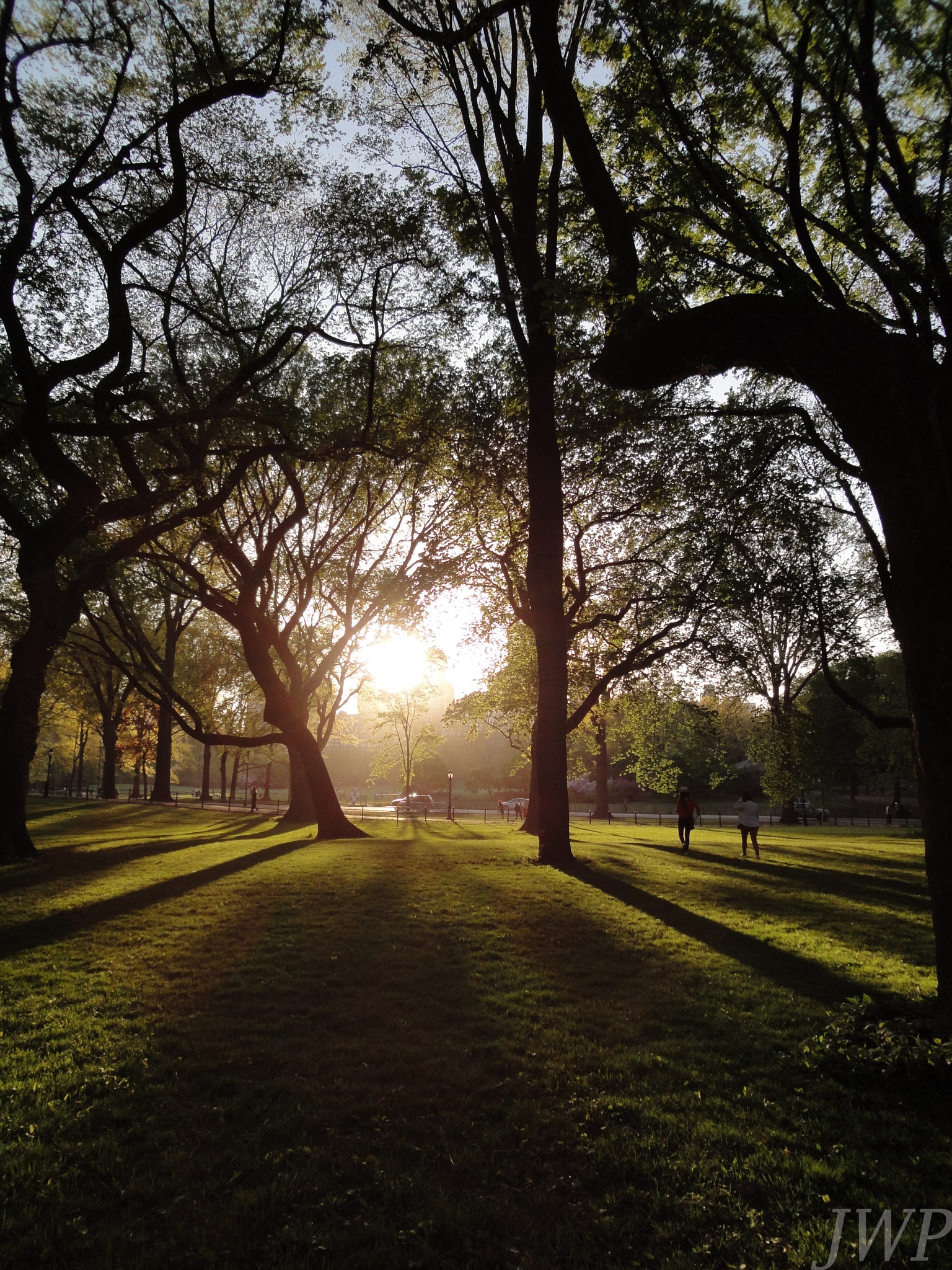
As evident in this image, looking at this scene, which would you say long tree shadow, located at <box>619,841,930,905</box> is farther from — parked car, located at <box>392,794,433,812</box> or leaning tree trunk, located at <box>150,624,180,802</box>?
parked car, located at <box>392,794,433,812</box>

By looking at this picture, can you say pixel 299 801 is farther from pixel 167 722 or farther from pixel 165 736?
pixel 165 736

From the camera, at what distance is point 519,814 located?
46.1m

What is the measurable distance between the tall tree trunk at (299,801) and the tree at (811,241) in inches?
957

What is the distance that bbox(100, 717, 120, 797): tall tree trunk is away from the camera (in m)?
40.2

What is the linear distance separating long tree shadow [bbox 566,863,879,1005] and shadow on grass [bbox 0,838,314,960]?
7.02 m

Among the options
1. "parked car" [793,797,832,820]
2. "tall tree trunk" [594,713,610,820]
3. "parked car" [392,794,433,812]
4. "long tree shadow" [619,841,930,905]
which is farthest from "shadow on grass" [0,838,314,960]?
"parked car" [793,797,832,820]

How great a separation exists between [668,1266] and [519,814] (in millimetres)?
44394

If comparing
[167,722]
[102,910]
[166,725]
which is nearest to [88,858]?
[102,910]

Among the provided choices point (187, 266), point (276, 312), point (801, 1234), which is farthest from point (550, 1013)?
point (187, 266)

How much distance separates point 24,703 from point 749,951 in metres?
15.0

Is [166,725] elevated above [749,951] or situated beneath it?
elevated above

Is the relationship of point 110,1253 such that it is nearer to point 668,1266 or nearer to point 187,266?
point 668,1266

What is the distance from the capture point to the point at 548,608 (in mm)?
14062

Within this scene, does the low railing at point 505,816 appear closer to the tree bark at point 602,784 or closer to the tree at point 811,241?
the tree bark at point 602,784
